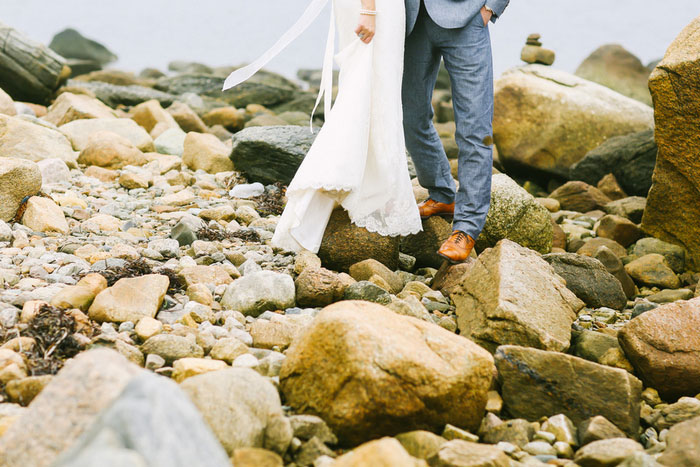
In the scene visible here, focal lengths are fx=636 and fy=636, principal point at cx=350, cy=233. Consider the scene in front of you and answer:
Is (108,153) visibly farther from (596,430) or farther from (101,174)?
(596,430)

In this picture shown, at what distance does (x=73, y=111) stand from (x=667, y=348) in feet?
26.0

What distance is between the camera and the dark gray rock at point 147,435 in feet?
4.39

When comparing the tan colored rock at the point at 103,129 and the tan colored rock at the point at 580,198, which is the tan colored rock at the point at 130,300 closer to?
the tan colored rock at the point at 103,129

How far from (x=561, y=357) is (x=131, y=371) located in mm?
1768

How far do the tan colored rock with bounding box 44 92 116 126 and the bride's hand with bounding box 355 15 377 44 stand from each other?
5.89 meters

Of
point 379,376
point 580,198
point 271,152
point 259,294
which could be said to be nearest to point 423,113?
point 259,294

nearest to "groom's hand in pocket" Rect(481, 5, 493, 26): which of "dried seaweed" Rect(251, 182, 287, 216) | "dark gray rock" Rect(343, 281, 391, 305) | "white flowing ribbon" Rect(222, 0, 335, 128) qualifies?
"white flowing ribbon" Rect(222, 0, 335, 128)

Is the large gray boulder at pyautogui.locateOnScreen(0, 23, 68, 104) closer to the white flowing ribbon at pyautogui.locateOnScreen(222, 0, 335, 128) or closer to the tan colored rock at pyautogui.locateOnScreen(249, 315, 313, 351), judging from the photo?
the white flowing ribbon at pyautogui.locateOnScreen(222, 0, 335, 128)

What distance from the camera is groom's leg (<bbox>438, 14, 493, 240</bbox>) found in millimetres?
3986

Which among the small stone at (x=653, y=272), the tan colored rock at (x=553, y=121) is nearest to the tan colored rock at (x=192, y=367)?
the small stone at (x=653, y=272)

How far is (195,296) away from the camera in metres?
3.36

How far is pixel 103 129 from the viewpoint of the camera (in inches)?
304

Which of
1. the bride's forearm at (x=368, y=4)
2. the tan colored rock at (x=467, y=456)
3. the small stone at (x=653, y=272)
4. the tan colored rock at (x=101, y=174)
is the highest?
the bride's forearm at (x=368, y=4)

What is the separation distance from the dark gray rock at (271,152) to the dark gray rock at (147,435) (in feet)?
14.9
